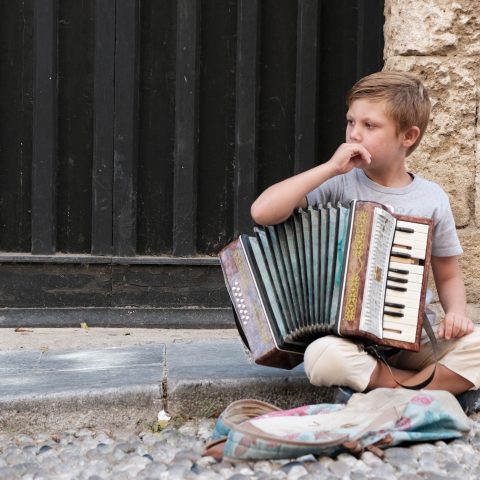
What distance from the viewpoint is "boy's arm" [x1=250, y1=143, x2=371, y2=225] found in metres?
2.91

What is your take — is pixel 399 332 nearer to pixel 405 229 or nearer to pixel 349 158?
pixel 405 229

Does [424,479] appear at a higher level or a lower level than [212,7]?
lower

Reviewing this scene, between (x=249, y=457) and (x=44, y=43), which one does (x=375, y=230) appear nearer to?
(x=249, y=457)

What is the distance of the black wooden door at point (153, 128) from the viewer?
424 cm

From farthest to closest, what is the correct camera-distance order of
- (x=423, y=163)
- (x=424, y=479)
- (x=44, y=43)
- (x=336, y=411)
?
(x=44, y=43) → (x=423, y=163) → (x=336, y=411) → (x=424, y=479)

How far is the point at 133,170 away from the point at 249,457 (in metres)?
1.98

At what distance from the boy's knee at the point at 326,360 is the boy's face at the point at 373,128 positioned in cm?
63

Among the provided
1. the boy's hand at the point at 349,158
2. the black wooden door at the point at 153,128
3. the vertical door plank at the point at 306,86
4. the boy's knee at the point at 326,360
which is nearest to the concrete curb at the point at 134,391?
the boy's knee at the point at 326,360

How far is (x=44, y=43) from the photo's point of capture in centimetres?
419

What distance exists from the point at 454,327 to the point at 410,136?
629mm

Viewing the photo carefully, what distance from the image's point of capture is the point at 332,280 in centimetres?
288

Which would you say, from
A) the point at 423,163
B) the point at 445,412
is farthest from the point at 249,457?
the point at 423,163

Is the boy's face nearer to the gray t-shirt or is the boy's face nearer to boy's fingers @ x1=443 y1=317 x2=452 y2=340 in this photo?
the gray t-shirt

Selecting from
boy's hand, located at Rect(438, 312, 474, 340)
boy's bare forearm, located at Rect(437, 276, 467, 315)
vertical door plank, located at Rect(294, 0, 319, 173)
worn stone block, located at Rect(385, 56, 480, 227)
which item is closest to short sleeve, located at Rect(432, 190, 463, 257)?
boy's bare forearm, located at Rect(437, 276, 467, 315)
